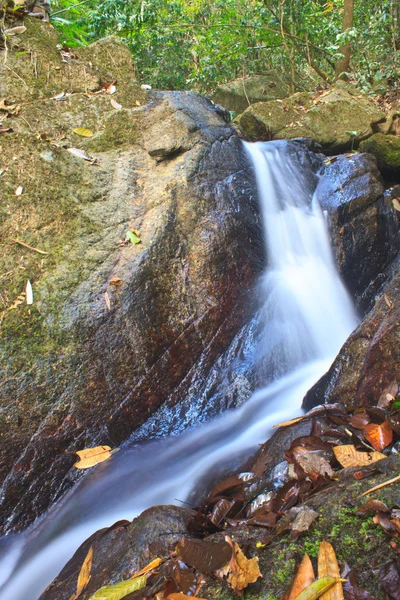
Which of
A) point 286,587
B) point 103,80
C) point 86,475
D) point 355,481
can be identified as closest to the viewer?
point 286,587

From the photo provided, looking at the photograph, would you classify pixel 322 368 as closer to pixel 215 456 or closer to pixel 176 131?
pixel 215 456

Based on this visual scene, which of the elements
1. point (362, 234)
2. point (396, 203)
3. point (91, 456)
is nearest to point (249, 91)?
point (396, 203)

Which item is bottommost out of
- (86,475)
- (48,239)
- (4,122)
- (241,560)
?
(86,475)

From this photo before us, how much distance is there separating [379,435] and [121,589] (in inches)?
56.8

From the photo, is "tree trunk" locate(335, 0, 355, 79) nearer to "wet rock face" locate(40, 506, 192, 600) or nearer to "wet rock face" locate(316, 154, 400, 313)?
"wet rock face" locate(316, 154, 400, 313)

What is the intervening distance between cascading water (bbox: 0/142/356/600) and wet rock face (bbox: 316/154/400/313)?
220 millimetres

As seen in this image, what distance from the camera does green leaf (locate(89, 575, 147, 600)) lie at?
1.55 metres

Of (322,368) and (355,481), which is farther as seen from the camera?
(322,368)

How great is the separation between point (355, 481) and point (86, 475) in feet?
7.67

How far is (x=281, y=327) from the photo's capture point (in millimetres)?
4574

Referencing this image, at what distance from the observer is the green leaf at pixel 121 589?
155 cm

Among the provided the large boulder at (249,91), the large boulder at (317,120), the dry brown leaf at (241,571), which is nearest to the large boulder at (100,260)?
the dry brown leaf at (241,571)

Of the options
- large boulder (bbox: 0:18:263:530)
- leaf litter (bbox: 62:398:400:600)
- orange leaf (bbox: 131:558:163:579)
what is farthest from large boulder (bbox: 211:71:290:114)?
orange leaf (bbox: 131:558:163:579)

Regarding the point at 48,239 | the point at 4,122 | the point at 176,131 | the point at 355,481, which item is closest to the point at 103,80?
the point at 176,131
